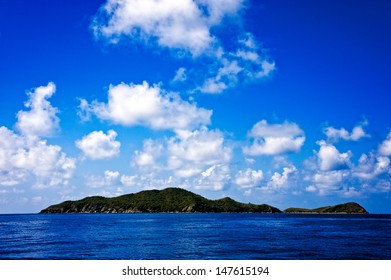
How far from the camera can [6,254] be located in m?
51.7

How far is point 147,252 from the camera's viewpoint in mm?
51969
